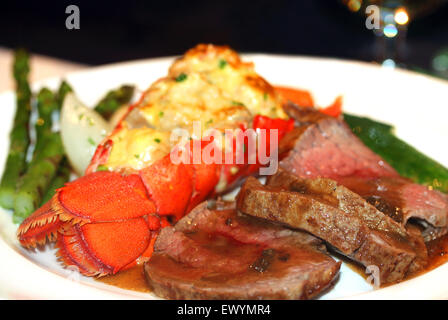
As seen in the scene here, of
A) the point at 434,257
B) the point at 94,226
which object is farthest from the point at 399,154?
the point at 94,226

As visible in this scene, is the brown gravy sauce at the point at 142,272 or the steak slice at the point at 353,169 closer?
the brown gravy sauce at the point at 142,272

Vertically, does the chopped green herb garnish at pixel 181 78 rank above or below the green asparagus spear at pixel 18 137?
above

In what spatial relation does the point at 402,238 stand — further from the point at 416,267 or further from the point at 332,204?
the point at 332,204

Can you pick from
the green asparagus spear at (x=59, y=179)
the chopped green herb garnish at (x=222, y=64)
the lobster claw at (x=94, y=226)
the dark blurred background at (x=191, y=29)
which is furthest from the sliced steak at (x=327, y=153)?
the dark blurred background at (x=191, y=29)

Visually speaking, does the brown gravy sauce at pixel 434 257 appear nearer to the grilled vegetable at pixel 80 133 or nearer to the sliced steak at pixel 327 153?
the sliced steak at pixel 327 153

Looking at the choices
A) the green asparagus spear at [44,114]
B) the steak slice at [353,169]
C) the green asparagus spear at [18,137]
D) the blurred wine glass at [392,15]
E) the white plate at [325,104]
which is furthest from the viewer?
the blurred wine glass at [392,15]

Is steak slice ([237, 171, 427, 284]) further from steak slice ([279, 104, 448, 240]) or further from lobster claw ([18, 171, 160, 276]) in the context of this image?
lobster claw ([18, 171, 160, 276])

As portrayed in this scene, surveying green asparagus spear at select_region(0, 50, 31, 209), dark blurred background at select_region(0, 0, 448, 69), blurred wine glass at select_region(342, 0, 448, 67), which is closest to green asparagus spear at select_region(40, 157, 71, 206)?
green asparagus spear at select_region(0, 50, 31, 209)
